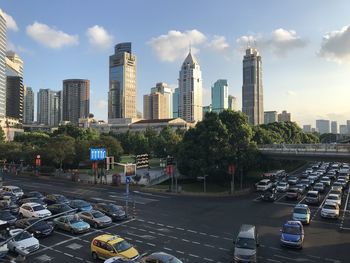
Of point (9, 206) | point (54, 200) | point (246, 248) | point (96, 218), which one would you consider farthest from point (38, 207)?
point (246, 248)

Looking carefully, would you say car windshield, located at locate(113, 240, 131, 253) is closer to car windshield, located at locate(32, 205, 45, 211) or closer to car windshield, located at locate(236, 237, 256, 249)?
car windshield, located at locate(236, 237, 256, 249)

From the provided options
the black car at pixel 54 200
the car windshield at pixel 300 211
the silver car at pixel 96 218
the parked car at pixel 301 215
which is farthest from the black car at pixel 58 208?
the car windshield at pixel 300 211

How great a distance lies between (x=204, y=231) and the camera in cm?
3219

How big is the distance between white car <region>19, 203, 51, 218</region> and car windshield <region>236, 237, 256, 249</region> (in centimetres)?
2052

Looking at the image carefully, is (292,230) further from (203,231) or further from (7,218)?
(7,218)

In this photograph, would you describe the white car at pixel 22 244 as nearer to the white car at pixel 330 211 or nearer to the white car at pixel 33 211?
the white car at pixel 33 211

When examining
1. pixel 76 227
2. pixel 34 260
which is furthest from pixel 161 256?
pixel 76 227

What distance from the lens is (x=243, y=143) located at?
6100 cm

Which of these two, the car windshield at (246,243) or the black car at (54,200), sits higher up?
the car windshield at (246,243)

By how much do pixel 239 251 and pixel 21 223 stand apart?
1949cm

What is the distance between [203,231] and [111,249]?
11177 mm

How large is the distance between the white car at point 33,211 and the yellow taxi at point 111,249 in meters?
13.3

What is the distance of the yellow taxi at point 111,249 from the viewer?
23.2 metres

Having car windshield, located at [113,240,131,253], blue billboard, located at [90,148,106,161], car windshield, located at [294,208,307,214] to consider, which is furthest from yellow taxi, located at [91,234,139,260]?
blue billboard, located at [90,148,106,161]
